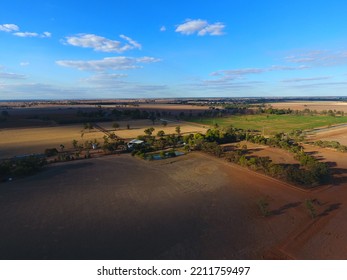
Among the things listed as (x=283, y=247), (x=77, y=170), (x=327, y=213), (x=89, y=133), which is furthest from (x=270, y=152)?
(x=89, y=133)

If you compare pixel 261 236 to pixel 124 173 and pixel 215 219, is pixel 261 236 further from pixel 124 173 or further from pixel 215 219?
pixel 124 173

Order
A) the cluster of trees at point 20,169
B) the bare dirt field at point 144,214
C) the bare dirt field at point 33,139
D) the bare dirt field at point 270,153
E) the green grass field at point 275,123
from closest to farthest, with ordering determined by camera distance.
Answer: the bare dirt field at point 144,214 < the cluster of trees at point 20,169 < the bare dirt field at point 270,153 < the bare dirt field at point 33,139 < the green grass field at point 275,123

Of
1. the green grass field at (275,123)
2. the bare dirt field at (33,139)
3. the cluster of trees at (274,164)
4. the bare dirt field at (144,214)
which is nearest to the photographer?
the bare dirt field at (144,214)

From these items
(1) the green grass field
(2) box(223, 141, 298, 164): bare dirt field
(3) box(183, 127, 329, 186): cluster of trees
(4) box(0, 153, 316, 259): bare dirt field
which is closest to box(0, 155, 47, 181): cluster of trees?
(4) box(0, 153, 316, 259): bare dirt field

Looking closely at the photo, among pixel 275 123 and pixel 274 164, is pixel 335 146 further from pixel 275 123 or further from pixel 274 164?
pixel 275 123

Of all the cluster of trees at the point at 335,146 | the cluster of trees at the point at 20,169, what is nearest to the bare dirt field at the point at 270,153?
the cluster of trees at the point at 335,146

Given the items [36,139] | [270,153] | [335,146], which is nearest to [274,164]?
[270,153]

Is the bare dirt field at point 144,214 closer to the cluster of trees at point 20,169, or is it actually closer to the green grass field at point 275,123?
the cluster of trees at point 20,169

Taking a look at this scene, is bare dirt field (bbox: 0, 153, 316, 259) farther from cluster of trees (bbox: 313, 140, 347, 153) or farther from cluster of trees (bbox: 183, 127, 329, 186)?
cluster of trees (bbox: 313, 140, 347, 153)

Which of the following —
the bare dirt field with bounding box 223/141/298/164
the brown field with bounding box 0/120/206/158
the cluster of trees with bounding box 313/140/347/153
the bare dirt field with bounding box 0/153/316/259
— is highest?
the brown field with bounding box 0/120/206/158
